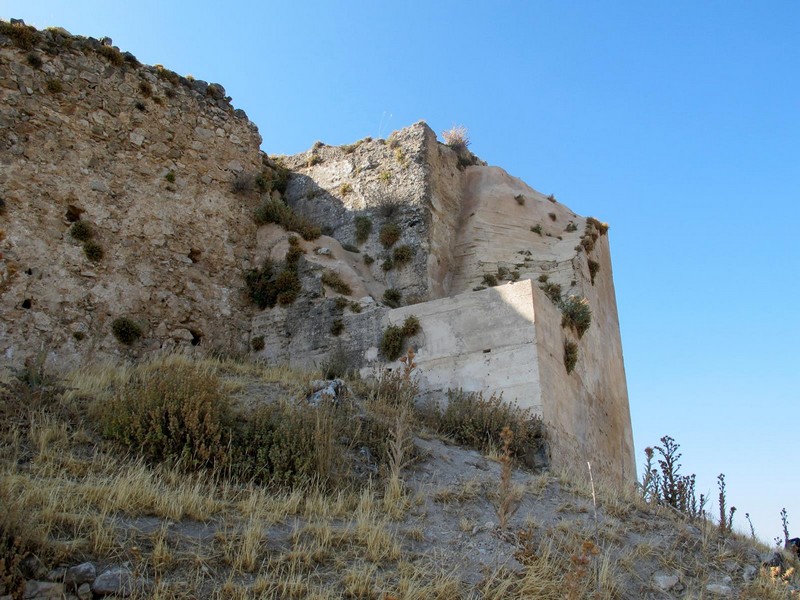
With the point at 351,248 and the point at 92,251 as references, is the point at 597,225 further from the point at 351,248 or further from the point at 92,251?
the point at 92,251

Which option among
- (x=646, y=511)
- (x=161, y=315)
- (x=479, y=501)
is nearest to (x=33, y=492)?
(x=479, y=501)

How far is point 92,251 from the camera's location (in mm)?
12672

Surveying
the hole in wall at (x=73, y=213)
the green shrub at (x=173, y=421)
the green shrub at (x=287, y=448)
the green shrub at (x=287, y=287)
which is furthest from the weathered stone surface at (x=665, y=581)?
the hole in wall at (x=73, y=213)

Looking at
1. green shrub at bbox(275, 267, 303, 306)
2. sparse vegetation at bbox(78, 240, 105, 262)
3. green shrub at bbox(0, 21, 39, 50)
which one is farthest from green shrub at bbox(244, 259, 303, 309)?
green shrub at bbox(0, 21, 39, 50)

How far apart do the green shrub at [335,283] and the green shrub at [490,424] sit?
12.8ft

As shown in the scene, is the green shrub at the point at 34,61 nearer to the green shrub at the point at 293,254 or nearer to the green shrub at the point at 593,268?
the green shrub at the point at 293,254

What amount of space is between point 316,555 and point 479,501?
2524 millimetres

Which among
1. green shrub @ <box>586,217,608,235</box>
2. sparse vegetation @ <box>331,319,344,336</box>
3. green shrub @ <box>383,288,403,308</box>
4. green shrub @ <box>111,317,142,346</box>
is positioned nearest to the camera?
green shrub @ <box>111,317,142,346</box>

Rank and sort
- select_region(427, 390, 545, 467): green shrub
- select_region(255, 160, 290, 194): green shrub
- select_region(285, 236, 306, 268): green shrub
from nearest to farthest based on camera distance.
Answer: select_region(427, 390, 545, 467): green shrub < select_region(285, 236, 306, 268): green shrub < select_region(255, 160, 290, 194): green shrub

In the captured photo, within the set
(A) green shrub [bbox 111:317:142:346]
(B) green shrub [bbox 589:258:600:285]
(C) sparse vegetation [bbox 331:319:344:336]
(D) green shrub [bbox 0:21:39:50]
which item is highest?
(D) green shrub [bbox 0:21:39:50]

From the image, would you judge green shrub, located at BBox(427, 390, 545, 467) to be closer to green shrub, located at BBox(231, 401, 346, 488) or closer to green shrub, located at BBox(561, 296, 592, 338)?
green shrub, located at BBox(231, 401, 346, 488)

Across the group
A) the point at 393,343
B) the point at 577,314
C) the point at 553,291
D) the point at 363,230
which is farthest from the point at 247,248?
the point at 577,314

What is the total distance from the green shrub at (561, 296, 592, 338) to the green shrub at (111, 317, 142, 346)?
23.6ft

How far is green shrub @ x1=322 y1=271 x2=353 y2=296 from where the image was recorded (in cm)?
1459
